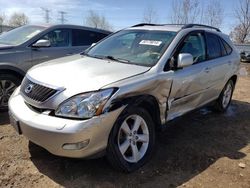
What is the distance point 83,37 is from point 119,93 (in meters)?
3.96

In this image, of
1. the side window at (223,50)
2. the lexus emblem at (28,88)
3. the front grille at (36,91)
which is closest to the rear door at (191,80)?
the side window at (223,50)

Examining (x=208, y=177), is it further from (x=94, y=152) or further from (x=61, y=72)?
(x=61, y=72)

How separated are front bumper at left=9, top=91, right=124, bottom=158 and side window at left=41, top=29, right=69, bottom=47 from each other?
3.22 m

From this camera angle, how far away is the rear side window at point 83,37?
6.78 metres

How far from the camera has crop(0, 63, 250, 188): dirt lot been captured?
11.3 feet

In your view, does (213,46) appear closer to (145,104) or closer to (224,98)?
(224,98)

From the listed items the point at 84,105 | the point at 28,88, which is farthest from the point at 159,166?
the point at 28,88

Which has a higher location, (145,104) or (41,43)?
(41,43)

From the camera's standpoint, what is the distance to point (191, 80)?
451 cm

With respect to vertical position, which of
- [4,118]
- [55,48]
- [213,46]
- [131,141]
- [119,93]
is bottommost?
[4,118]

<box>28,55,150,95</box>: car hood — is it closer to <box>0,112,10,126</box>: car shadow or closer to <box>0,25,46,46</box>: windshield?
<box>0,112,10,126</box>: car shadow

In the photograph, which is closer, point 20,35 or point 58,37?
point 20,35

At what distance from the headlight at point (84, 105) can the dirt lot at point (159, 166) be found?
784 millimetres

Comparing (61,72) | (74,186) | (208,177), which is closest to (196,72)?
(208,177)
